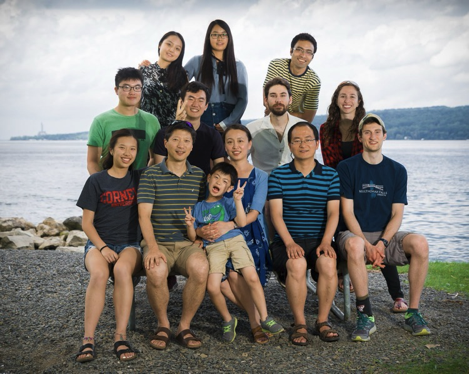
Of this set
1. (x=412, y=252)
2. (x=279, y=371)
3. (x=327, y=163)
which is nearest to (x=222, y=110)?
(x=327, y=163)

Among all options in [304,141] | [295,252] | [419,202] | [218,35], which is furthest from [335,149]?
[419,202]

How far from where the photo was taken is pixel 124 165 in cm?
466

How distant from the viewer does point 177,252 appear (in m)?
4.61

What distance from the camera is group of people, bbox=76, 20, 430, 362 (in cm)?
444

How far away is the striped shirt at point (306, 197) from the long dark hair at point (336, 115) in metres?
0.91

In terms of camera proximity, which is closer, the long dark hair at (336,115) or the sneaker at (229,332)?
the sneaker at (229,332)

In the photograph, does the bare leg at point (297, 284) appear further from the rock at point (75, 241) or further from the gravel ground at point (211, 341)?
the rock at point (75, 241)

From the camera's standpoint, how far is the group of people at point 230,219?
444cm

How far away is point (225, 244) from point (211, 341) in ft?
2.78

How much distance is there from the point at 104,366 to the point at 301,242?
1946 mm

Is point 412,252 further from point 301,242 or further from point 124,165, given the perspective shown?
point 124,165

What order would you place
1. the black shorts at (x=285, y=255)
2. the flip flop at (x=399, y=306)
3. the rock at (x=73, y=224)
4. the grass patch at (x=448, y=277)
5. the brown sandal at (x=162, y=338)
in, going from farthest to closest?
the rock at (x=73, y=224) < the grass patch at (x=448, y=277) < the flip flop at (x=399, y=306) < the black shorts at (x=285, y=255) < the brown sandal at (x=162, y=338)

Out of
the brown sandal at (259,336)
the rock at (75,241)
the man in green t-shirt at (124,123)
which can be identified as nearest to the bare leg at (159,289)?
the brown sandal at (259,336)

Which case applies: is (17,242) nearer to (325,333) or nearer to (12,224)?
(12,224)
